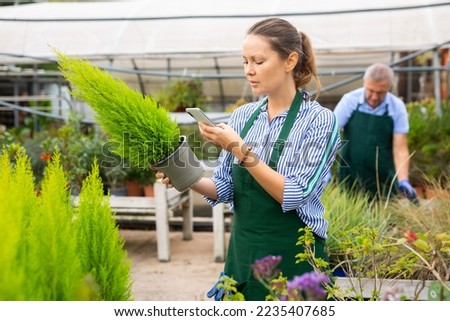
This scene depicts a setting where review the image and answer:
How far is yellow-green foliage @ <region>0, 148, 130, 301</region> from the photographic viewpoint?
882mm

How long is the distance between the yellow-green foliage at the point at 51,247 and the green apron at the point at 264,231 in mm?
820

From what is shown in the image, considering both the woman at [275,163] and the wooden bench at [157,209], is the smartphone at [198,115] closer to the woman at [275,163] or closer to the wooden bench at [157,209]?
the woman at [275,163]

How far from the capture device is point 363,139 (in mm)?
4422

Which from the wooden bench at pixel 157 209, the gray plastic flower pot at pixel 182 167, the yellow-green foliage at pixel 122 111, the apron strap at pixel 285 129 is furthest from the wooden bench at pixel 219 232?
the yellow-green foliage at pixel 122 111

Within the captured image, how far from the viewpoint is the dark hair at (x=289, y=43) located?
6.33 ft

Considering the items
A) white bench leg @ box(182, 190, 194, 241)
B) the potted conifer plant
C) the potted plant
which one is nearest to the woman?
the potted conifer plant

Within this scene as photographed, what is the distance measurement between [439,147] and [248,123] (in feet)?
14.6

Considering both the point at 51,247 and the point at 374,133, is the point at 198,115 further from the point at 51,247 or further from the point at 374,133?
the point at 374,133

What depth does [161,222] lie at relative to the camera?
5254mm

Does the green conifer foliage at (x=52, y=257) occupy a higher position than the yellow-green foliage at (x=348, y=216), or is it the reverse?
the green conifer foliage at (x=52, y=257)

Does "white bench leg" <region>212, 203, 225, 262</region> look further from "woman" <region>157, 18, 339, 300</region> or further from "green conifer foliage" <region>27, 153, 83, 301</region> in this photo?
"green conifer foliage" <region>27, 153, 83, 301</region>

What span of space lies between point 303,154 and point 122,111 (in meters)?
0.61

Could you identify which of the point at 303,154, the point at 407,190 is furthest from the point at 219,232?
the point at 303,154
